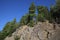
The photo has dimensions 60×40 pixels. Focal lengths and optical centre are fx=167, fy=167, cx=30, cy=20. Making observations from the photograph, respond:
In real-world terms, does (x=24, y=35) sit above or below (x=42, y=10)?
below

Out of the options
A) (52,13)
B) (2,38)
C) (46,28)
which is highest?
(52,13)

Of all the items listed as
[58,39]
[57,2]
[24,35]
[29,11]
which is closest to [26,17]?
[29,11]

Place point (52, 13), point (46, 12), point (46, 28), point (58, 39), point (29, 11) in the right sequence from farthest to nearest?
point (29, 11) → point (46, 12) → point (52, 13) → point (46, 28) → point (58, 39)

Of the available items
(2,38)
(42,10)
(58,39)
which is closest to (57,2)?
(42,10)

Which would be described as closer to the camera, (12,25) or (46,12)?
(46,12)

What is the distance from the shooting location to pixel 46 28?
62969 millimetres

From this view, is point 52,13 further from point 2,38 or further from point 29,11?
point 2,38

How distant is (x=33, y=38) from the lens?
6612 cm

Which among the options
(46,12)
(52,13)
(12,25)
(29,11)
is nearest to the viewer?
(52,13)

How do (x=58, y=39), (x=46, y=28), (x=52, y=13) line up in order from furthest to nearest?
(x=52, y=13), (x=46, y=28), (x=58, y=39)

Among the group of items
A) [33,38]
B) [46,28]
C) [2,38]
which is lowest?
[2,38]

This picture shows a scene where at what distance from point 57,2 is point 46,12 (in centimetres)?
923

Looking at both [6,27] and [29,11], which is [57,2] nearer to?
[29,11]

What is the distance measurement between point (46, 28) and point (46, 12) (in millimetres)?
18348
